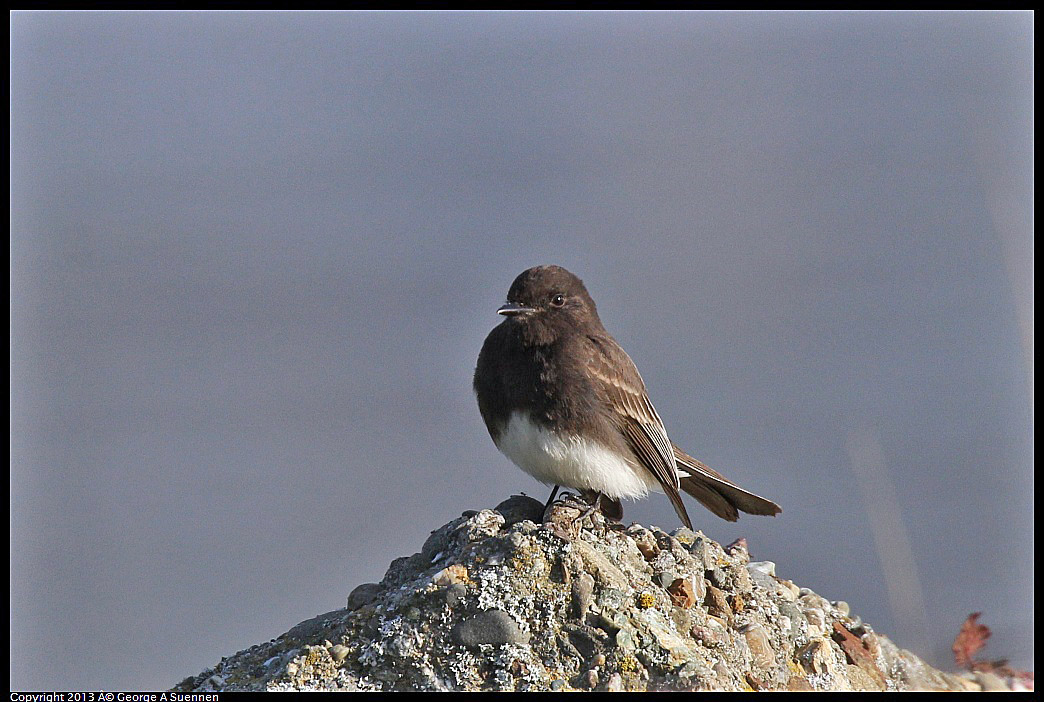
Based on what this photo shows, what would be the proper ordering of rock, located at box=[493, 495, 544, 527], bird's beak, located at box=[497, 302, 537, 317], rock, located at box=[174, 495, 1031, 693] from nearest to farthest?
rock, located at box=[174, 495, 1031, 693]
rock, located at box=[493, 495, 544, 527]
bird's beak, located at box=[497, 302, 537, 317]

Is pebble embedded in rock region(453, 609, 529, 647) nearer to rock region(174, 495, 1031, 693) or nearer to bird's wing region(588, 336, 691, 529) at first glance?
rock region(174, 495, 1031, 693)

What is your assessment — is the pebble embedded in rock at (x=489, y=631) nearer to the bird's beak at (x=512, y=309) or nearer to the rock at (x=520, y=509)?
the rock at (x=520, y=509)

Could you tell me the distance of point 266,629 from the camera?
10.6m

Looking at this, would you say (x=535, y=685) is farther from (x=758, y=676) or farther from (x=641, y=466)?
(x=641, y=466)

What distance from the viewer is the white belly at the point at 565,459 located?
6.75m

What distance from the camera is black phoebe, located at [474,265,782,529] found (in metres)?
6.79

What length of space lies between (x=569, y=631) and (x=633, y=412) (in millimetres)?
2450

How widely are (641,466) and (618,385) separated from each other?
0.52m

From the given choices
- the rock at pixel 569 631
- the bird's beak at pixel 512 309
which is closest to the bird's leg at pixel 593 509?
the rock at pixel 569 631

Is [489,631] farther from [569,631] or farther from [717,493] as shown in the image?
[717,493]

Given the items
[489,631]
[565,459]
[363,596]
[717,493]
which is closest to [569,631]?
[489,631]

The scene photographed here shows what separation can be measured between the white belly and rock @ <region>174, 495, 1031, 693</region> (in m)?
1.05

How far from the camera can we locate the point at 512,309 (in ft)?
23.2

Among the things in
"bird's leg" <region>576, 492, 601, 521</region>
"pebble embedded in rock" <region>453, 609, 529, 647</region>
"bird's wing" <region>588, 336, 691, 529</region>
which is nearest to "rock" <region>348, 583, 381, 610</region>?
"pebble embedded in rock" <region>453, 609, 529, 647</region>
